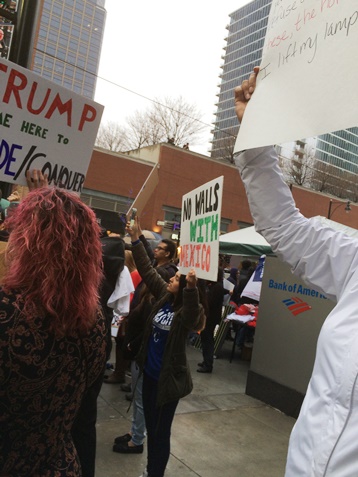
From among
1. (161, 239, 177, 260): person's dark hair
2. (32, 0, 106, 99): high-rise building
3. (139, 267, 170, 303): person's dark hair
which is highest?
(32, 0, 106, 99): high-rise building

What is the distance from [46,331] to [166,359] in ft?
6.25

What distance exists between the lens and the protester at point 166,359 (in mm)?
3146

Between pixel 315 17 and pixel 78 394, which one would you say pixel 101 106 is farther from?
pixel 78 394

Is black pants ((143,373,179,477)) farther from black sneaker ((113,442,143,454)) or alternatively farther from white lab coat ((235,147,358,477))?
white lab coat ((235,147,358,477))

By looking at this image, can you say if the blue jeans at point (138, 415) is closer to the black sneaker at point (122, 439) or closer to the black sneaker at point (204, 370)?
the black sneaker at point (122, 439)

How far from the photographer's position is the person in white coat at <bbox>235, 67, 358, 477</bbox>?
111 centimetres

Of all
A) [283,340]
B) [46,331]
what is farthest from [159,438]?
[283,340]

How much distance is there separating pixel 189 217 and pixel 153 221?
81.4ft

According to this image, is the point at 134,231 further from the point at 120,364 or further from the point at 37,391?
the point at 37,391

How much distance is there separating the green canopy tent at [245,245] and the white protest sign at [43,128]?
6.72 meters

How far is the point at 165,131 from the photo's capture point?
4184 centimetres

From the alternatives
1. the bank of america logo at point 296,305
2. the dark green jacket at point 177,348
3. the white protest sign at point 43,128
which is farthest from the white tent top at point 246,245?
the white protest sign at point 43,128

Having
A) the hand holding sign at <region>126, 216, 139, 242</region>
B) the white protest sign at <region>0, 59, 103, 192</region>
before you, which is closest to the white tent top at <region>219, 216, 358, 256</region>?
the hand holding sign at <region>126, 216, 139, 242</region>

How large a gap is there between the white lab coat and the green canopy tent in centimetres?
767
